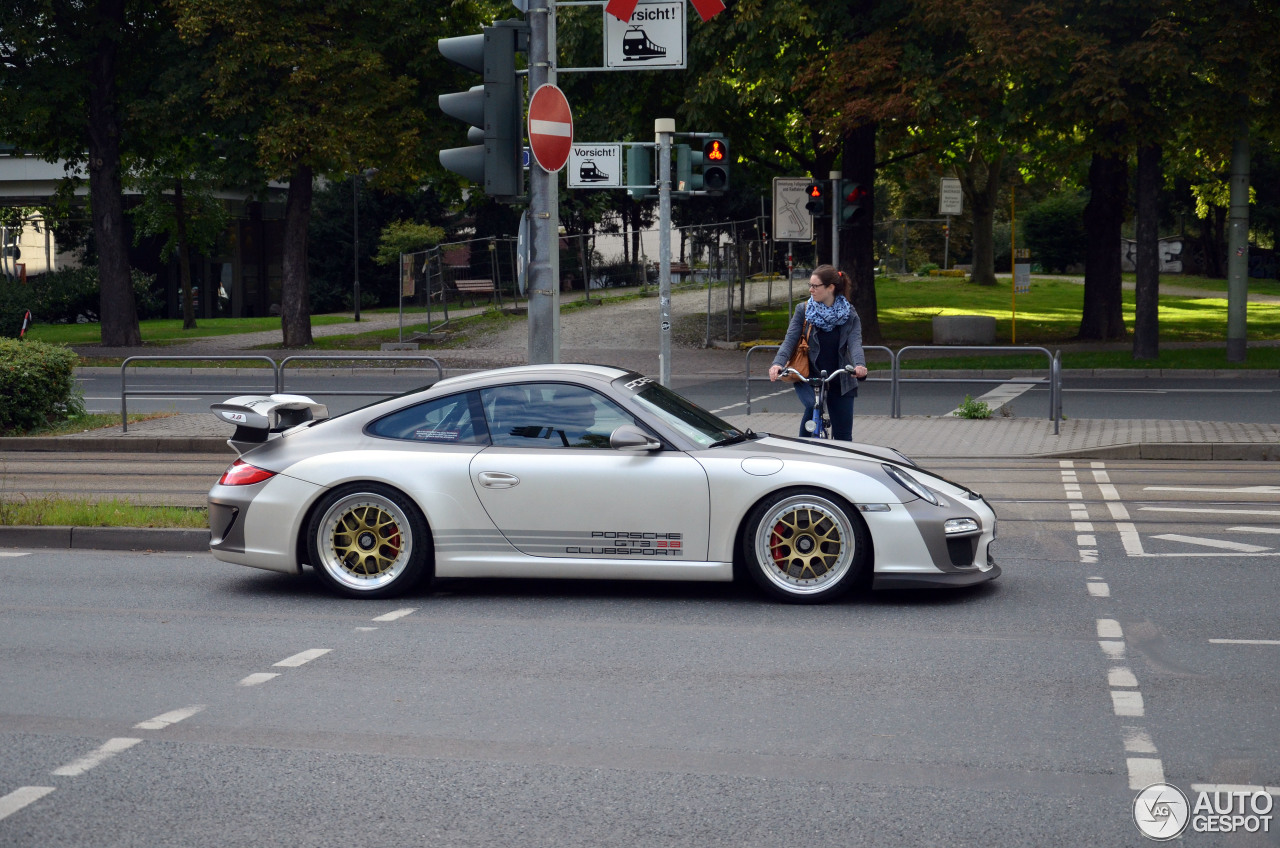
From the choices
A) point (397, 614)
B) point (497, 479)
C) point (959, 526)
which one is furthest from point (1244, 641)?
point (397, 614)

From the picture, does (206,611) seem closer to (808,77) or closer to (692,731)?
(692,731)

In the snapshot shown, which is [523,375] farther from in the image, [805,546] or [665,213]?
[665,213]

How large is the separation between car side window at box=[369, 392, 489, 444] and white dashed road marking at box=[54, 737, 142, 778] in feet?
9.57

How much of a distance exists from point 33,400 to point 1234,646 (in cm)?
1391

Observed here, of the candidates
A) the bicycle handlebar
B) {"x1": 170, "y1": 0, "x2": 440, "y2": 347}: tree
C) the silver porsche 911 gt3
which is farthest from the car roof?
{"x1": 170, "y1": 0, "x2": 440, "y2": 347}: tree

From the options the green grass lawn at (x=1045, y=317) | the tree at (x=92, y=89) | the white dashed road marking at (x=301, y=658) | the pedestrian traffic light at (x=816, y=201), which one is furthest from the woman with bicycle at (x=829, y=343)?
the tree at (x=92, y=89)

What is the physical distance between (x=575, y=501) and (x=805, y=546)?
4.15 feet

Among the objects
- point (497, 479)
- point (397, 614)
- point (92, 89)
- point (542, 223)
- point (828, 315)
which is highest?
point (92, 89)

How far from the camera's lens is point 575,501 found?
7.42 metres

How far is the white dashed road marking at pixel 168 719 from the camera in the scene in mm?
5305

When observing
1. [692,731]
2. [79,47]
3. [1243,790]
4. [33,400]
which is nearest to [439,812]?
[692,731]

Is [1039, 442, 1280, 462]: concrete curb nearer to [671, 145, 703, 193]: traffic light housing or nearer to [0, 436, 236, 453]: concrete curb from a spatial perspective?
[671, 145, 703, 193]: traffic light housing

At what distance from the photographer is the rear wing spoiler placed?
827cm

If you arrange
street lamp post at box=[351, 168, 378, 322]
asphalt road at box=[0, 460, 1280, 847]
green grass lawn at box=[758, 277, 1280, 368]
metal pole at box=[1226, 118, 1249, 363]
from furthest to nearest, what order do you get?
street lamp post at box=[351, 168, 378, 322]
green grass lawn at box=[758, 277, 1280, 368]
metal pole at box=[1226, 118, 1249, 363]
asphalt road at box=[0, 460, 1280, 847]
